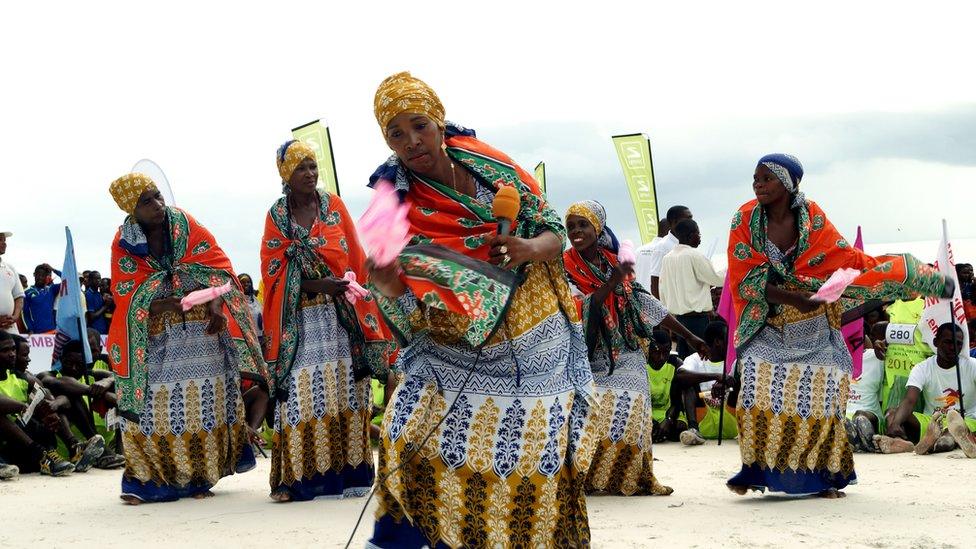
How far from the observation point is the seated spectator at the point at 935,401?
1050 centimetres

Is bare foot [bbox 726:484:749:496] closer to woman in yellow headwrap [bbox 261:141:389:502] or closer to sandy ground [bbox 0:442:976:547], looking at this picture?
sandy ground [bbox 0:442:976:547]

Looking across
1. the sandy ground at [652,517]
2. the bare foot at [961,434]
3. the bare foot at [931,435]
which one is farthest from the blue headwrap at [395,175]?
the bare foot at [931,435]

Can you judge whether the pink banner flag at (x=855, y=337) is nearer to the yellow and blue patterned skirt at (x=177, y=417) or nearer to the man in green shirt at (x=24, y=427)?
the yellow and blue patterned skirt at (x=177, y=417)

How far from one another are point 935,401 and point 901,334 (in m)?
0.97

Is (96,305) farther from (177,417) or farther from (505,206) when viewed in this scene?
(505,206)

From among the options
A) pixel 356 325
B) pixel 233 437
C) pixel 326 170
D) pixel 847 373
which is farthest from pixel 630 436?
pixel 326 170

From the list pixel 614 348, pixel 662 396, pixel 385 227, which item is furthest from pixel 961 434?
pixel 385 227

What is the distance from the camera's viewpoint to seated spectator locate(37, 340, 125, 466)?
11.3 meters

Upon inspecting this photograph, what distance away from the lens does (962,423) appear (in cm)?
1006

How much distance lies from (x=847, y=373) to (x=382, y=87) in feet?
15.2

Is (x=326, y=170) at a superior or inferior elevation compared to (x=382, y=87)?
superior

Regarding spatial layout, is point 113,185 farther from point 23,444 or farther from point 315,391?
point 23,444

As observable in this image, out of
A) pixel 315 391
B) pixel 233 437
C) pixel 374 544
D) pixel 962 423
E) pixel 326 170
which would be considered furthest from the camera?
pixel 326 170

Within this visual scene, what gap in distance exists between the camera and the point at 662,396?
40.8 feet
